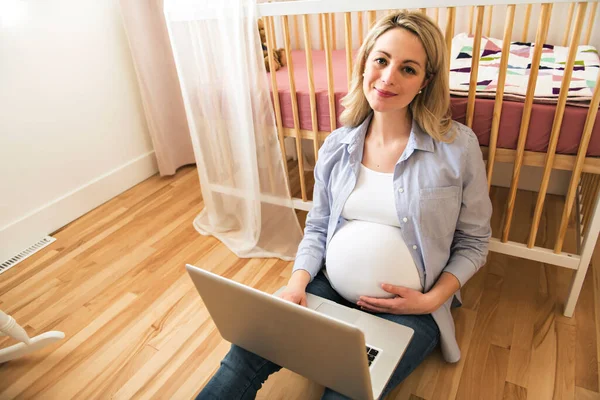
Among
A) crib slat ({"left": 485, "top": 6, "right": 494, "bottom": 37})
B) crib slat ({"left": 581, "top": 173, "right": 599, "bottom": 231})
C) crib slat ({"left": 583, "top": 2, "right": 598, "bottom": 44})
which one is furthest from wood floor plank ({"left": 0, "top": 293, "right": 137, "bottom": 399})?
crib slat ({"left": 583, "top": 2, "right": 598, "bottom": 44})

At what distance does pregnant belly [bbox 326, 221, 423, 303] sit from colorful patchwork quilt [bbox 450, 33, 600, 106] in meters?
0.49

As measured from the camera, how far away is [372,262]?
42.1 inches

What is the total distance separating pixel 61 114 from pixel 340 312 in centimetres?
175

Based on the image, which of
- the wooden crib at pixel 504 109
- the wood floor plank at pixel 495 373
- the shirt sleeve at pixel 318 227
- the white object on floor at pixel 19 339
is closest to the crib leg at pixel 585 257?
the wooden crib at pixel 504 109

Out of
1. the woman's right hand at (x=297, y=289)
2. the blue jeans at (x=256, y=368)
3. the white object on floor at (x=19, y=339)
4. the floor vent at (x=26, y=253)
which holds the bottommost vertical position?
the floor vent at (x=26, y=253)

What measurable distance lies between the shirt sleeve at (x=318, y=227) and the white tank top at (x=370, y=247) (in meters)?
0.05

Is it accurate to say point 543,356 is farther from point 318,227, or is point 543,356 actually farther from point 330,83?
point 330,83

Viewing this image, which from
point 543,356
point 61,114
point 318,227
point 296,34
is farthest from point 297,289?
point 296,34

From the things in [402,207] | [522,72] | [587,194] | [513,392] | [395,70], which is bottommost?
[513,392]

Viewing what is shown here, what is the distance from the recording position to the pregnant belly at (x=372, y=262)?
3.50 ft

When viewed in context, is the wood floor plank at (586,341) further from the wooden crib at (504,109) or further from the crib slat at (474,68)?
the crib slat at (474,68)

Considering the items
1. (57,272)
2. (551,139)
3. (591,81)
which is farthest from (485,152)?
(57,272)

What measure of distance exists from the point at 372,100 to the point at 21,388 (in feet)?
4.43

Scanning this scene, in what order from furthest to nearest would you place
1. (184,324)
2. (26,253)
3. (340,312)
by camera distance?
1. (26,253)
2. (184,324)
3. (340,312)
